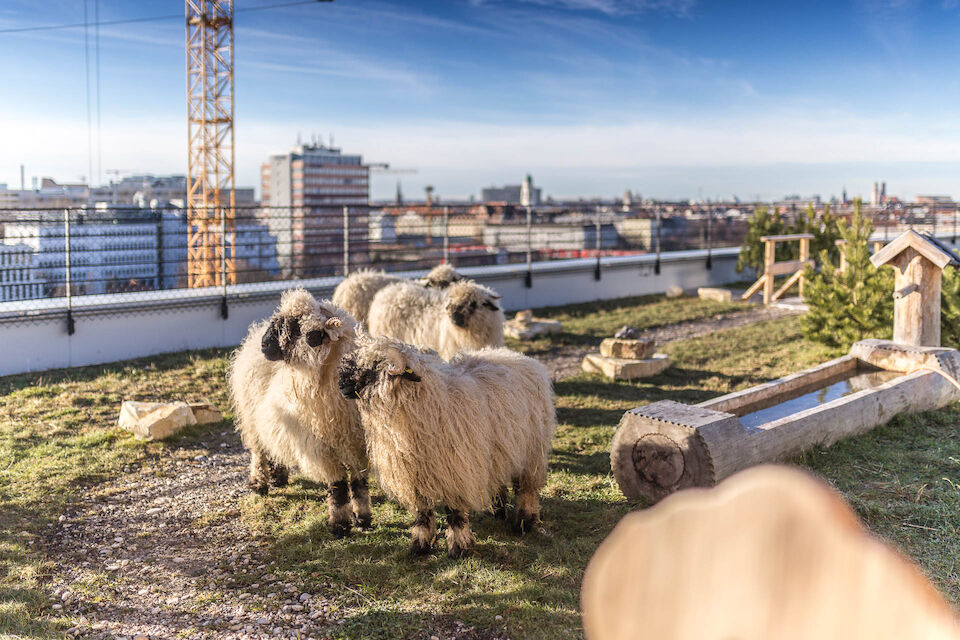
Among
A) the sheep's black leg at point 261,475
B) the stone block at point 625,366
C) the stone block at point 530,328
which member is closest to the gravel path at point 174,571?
the sheep's black leg at point 261,475

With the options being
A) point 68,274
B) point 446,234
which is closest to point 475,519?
point 68,274

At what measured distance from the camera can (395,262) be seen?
1455 cm

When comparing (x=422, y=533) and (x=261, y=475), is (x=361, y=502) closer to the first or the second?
(x=422, y=533)

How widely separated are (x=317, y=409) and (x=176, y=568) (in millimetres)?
1218

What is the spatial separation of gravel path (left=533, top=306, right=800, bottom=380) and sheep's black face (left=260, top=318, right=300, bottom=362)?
4811mm

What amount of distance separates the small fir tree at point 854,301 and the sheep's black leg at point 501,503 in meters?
6.12

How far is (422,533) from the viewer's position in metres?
4.28

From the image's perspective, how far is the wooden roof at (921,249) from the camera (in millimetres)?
7406

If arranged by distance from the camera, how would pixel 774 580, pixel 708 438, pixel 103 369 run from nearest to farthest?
1. pixel 774 580
2. pixel 708 438
3. pixel 103 369

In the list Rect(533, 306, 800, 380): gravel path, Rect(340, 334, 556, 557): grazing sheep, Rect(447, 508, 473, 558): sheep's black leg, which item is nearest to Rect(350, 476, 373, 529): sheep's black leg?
Rect(340, 334, 556, 557): grazing sheep

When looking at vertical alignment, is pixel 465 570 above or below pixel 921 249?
below

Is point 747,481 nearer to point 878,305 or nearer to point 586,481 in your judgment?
point 586,481

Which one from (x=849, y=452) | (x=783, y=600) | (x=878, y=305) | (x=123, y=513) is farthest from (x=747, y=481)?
(x=878, y=305)

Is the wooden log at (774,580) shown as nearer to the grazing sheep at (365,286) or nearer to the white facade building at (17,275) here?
the grazing sheep at (365,286)
